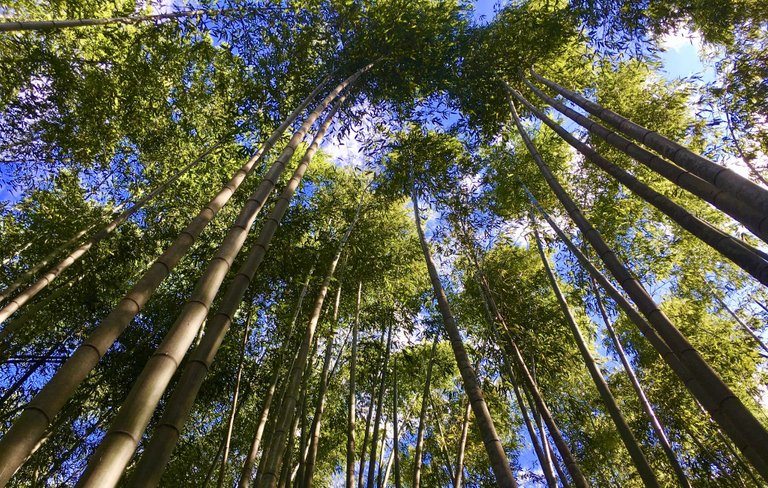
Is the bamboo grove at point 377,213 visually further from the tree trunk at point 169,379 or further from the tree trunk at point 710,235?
the tree trunk at point 169,379

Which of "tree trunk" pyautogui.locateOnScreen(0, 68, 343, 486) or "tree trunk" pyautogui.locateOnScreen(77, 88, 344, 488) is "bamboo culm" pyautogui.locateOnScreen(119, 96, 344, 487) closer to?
"tree trunk" pyautogui.locateOnScreen(77, 88, 344, 488)

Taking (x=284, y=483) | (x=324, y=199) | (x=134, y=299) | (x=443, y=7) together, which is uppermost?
(x=443, y=7)

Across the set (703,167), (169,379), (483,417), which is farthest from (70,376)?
(703,167)

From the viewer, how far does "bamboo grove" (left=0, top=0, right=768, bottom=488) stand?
173 inches

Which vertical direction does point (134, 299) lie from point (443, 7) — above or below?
below

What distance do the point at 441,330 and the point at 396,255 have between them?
1276 mm

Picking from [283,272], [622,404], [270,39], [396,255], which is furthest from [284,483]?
[622,404]

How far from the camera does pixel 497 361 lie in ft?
18.5

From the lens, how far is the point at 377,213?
618cm

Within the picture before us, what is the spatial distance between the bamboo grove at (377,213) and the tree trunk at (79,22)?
0.24 feet

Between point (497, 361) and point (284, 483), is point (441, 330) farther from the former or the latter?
point (284, 483)

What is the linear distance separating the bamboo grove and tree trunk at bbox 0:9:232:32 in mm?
73

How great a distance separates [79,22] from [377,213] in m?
3.93

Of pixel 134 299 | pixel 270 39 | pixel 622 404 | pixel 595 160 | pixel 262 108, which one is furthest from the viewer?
pixel 622 404
